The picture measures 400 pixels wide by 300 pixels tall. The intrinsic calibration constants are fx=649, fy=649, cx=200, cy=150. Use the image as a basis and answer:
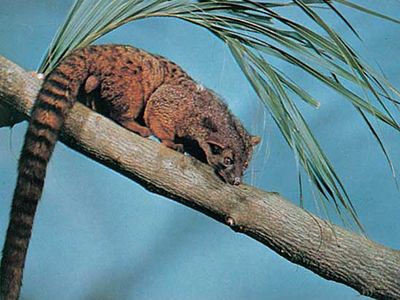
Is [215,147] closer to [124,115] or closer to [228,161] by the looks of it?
[228,161]

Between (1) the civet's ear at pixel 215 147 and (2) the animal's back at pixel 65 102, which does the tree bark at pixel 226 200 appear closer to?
(2) the animal's back at pixel 65 102

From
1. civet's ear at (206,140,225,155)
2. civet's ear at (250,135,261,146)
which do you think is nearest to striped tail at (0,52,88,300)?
civet's ear at (206,140,225,155)

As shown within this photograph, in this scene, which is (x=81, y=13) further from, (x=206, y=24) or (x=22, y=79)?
(x=206, y=24)

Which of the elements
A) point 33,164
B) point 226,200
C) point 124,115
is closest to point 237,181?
point 226,200

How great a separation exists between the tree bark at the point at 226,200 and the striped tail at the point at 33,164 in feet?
0.12

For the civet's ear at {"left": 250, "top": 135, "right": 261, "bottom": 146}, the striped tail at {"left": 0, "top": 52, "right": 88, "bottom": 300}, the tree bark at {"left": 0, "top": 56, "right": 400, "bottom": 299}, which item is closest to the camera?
the striped tail at {"left": 0, "top": 52, "right": 88, "bottom": 300}

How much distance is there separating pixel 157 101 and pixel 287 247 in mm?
595

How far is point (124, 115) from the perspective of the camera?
1.87 metres

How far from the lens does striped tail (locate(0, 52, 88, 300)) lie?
58.7 inches

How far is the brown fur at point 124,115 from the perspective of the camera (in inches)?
59.5

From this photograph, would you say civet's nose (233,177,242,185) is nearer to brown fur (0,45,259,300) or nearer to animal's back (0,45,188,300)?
brown fur (0,45,259,300)

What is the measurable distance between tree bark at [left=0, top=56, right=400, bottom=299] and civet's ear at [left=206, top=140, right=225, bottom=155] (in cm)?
25

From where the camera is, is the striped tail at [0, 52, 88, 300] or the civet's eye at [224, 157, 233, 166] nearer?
the striped tail at [0, 52, 88, 300]

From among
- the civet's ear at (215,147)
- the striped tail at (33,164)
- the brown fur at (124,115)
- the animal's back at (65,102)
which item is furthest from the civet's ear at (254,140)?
the striped tail at (33,164)
